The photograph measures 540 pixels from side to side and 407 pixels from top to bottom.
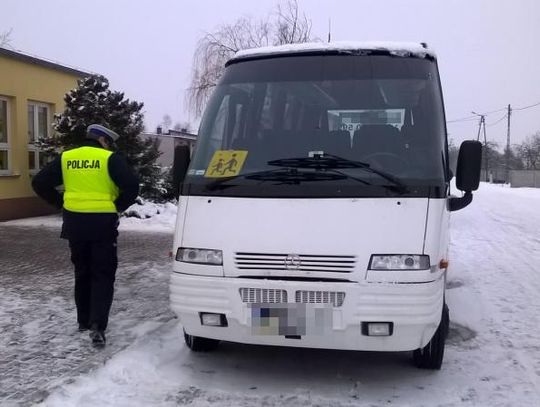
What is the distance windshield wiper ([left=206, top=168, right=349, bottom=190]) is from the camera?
4.46 metres

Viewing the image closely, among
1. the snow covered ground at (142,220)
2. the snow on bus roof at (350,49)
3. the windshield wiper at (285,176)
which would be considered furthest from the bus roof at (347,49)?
the snow covered ground at (142,220)

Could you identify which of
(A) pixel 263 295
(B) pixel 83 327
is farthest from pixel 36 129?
(A) pixel 263 295

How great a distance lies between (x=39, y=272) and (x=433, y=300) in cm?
617

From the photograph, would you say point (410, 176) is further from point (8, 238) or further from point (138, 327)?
point (8, 238)

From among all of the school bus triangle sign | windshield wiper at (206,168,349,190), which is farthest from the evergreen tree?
windshield wiper at (206,168,349,190)

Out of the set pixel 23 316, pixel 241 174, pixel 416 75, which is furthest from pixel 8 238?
pixel 416 75

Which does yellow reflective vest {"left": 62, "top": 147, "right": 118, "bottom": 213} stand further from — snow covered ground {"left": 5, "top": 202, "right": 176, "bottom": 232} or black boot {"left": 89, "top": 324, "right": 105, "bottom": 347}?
snow covered ground {"left": 5, "top": 202, "right": 176, "bottom": 232}

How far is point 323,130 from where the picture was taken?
188 inches

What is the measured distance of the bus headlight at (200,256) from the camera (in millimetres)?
4406

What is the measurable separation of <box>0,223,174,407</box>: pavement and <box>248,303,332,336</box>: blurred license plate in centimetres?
149

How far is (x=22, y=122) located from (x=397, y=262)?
1306 cm

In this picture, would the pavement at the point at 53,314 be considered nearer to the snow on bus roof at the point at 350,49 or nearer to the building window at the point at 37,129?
the snow on bus roof at the point at 350,49

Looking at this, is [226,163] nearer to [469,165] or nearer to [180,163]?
[180,163]

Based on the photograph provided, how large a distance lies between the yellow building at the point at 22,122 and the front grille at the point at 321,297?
39.1 ft
